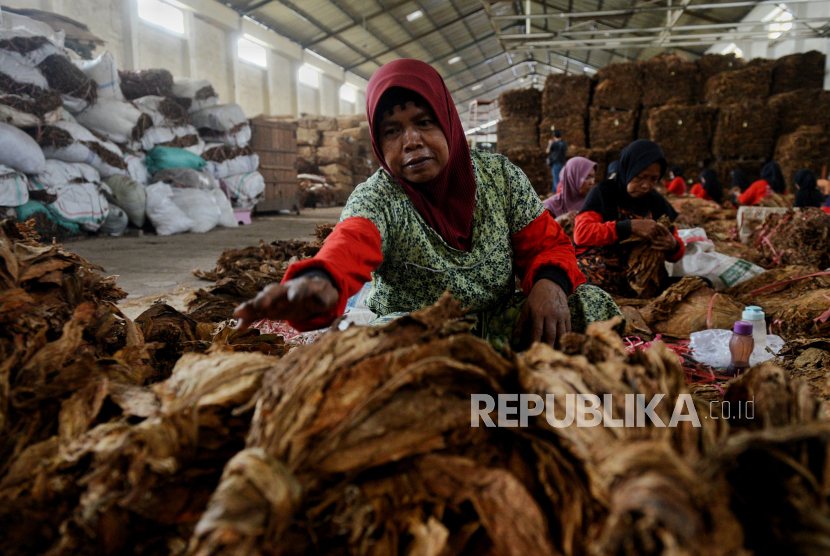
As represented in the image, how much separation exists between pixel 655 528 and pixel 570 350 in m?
0.35

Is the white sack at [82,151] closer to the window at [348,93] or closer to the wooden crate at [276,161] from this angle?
the wooden crate at [276,161]

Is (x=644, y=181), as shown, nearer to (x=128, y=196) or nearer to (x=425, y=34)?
(x=128, y=196)

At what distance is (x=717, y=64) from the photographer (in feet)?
33.3

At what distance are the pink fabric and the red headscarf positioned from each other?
2958 millimetres

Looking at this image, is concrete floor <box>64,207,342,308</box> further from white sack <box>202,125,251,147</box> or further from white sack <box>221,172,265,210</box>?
white sack <box>202,125,251,147</box>

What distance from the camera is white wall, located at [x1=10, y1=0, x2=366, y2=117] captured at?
10312 millimetres

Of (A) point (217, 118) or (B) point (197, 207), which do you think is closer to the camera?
(B) point (197, 207)

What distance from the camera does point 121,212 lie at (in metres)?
6.54

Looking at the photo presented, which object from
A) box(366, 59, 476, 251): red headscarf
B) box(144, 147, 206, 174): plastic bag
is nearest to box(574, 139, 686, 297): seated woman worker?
box(366, 59, 476, 251): red headscarf

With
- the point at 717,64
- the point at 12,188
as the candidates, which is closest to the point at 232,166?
the point at 12,188

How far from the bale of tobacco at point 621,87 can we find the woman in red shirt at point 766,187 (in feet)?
10.8

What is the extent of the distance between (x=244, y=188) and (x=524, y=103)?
6.72 m

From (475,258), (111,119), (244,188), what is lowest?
(475,258)

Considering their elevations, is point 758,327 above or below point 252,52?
below
